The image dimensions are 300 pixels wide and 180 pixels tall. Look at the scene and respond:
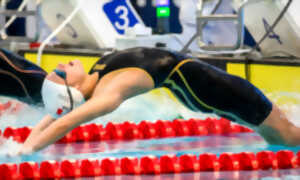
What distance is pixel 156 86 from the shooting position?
137 inches

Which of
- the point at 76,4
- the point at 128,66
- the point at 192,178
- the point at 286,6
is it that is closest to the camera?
the point at 192,178

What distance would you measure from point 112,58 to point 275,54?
7.07 feet

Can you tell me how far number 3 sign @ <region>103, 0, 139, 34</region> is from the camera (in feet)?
21.9

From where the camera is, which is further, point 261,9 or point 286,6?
point 261,9

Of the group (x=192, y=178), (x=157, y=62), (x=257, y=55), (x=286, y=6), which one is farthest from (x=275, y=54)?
(x=192, y=178)

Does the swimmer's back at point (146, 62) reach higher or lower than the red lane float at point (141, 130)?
higher

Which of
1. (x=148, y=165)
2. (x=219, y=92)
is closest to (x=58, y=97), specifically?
(x=148, y=165)

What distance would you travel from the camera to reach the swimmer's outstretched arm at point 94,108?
3.07 metres

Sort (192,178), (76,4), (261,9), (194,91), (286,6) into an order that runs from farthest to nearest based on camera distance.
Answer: (76,4) → (261,9) → (286,6) → (194,91) → (192,178)

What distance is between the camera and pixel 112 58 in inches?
137

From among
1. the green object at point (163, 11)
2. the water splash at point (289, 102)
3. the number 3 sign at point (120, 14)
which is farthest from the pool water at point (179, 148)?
the number 3 sign at point (120, 14)

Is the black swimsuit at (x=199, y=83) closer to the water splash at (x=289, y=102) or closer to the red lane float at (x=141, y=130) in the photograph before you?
the red lane float at (x=141, y=130)

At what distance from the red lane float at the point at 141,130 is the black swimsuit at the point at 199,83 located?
0.88 m

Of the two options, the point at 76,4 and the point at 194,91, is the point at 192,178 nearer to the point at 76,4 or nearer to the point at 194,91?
the point at 194,91
